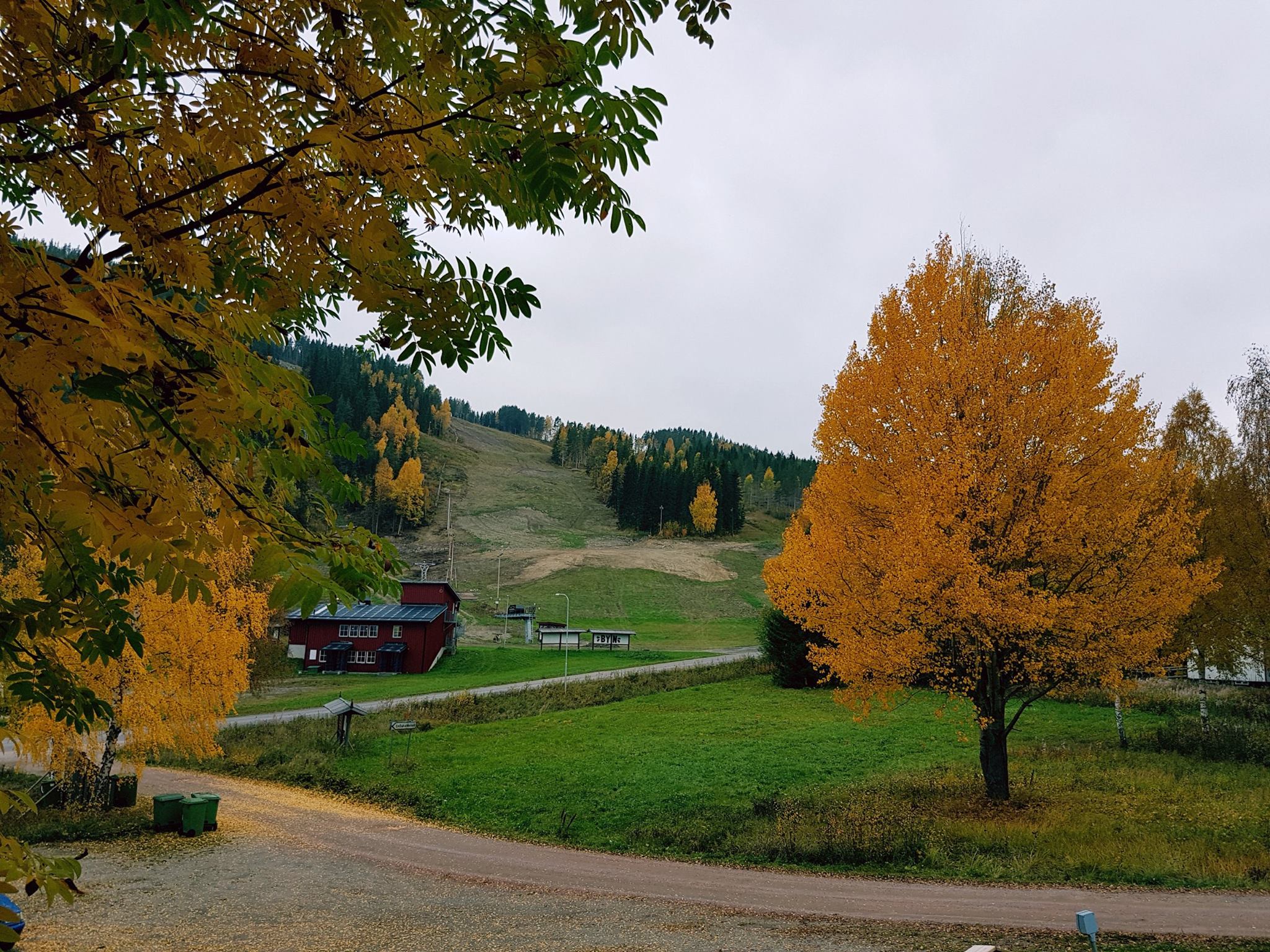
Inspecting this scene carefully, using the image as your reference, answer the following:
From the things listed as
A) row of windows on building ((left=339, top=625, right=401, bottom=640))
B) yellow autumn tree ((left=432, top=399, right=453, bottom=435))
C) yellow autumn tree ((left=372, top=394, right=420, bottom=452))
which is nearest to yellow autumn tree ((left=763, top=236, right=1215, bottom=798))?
row of windows on building ((left=339, top=625, right=401, bottom=640))

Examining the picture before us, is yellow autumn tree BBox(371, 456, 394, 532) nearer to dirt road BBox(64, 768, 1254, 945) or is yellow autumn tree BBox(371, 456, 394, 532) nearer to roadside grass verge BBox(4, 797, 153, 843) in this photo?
roadside grass verge BBox(4, 797, 153, 843)

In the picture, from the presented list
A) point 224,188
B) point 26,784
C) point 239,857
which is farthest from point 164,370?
point 26,784

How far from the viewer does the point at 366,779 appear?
839 inches

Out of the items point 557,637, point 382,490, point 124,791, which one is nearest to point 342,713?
point 124,791

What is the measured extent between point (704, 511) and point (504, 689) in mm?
73178

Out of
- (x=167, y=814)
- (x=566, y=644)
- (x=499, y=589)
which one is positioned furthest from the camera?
(x=499, y=589)

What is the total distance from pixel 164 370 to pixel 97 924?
12.8 meters

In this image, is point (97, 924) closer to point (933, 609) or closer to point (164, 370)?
point (164, 370)

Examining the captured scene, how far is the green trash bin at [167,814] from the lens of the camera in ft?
51.8

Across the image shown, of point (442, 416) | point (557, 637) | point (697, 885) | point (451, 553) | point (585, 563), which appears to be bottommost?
point (557, 637)

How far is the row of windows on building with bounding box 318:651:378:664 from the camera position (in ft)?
164

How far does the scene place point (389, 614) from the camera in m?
50.7

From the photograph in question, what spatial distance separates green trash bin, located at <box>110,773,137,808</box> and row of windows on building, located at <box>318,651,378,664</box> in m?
33.4

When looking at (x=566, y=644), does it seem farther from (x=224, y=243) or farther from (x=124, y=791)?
(x=224, y=243)
